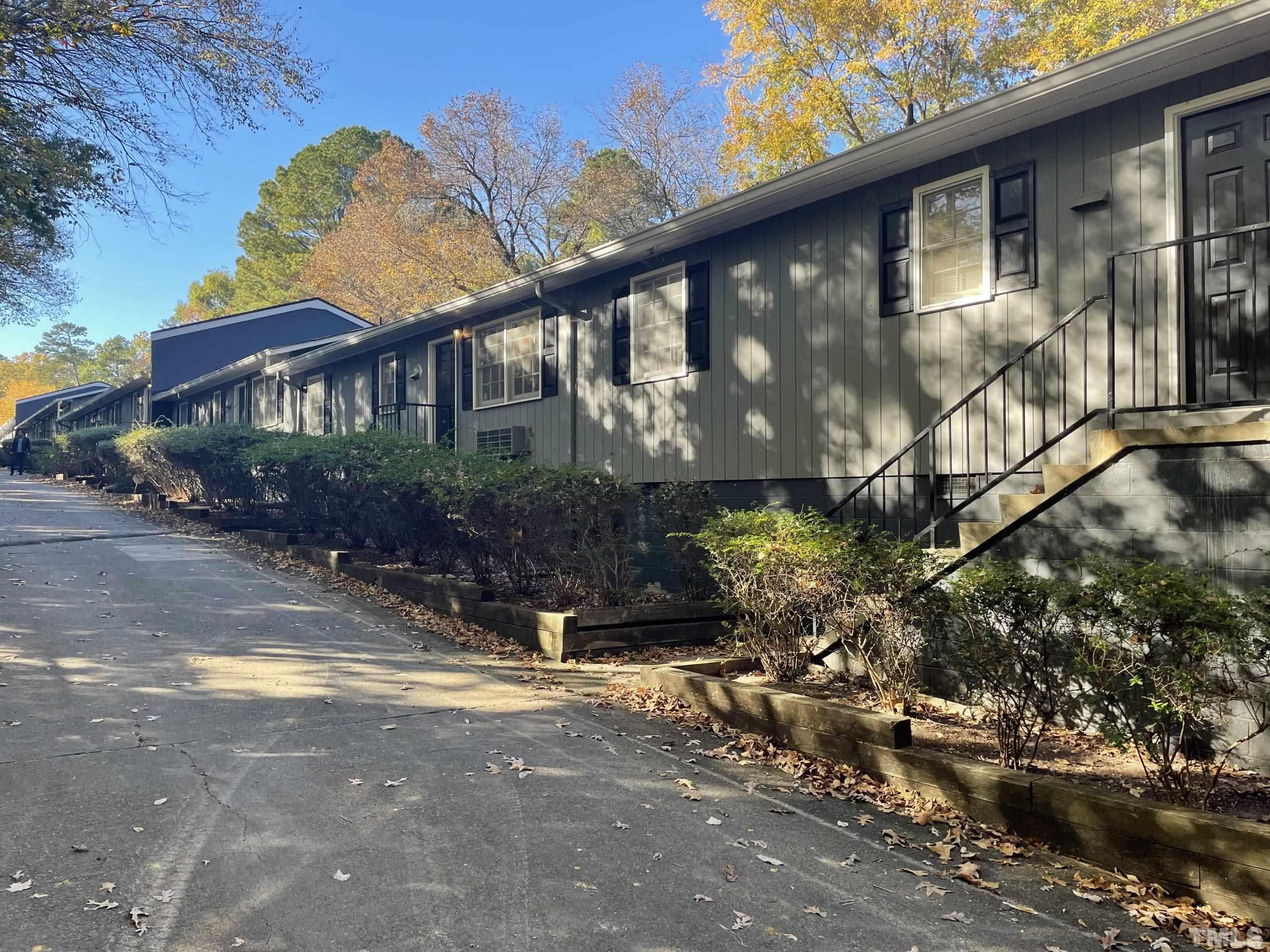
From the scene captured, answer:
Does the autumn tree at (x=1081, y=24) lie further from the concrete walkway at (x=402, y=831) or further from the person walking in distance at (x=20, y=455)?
the person walking in distance at (x=20, y=455)

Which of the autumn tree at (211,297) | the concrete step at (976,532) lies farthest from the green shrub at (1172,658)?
the autumn tree at (211,297)

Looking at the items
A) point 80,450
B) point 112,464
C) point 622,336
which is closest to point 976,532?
point 622,336

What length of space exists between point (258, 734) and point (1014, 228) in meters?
6.53

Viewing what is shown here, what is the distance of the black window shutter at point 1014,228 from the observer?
680cm

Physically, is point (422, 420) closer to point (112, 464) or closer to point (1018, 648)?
point (112, 464)

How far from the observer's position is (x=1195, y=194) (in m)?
5.96

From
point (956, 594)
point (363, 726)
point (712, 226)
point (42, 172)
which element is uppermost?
→ point (42, 172)

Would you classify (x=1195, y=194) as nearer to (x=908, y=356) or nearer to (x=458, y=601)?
(x=908, y=356)

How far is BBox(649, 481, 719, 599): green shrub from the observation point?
7648mm

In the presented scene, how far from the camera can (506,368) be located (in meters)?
13.5

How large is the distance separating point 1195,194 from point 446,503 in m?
6.66

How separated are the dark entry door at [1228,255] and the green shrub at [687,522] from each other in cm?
377

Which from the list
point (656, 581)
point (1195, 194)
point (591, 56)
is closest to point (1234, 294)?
point (1195, 194)

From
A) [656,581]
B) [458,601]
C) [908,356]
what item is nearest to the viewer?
[908,356]
